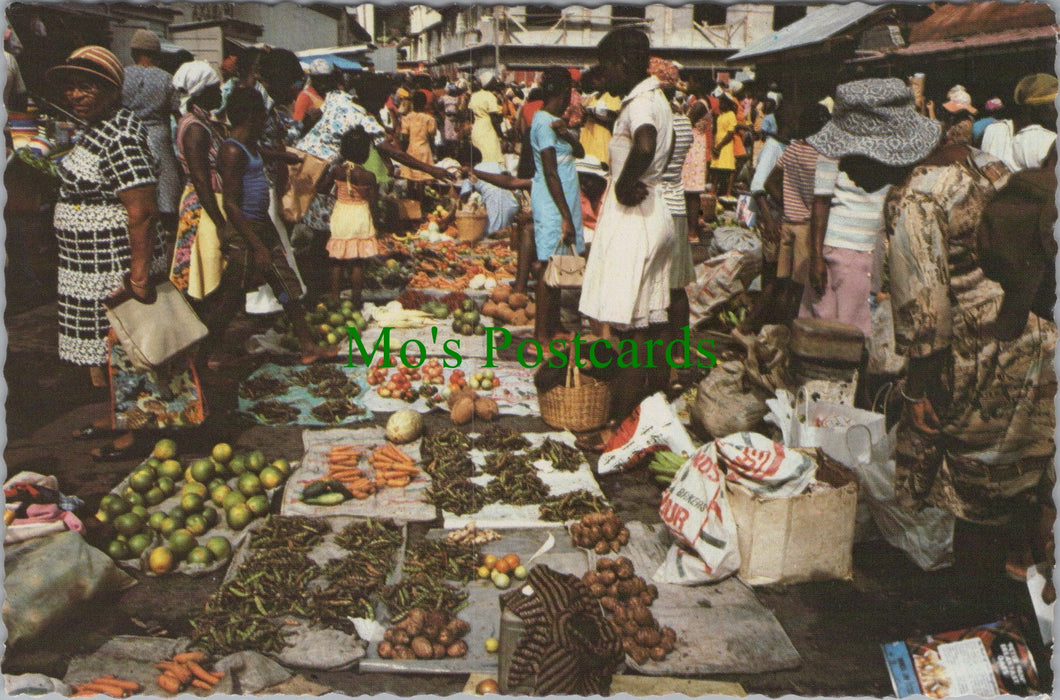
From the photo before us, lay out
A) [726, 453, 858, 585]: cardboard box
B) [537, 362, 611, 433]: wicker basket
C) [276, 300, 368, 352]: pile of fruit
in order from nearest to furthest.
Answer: [726, 453, 858, 585]: cardboard box
[537, 362, 611, 433]: wicker basket
[276, 300, 368, 352]: pile of fruit

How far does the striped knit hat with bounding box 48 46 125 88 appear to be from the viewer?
3535 mm

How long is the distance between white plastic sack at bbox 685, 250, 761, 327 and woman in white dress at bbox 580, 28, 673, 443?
6.88 feet

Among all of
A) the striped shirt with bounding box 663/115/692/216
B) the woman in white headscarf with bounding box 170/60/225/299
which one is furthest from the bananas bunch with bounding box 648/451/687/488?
the woman in white headscarf with bounding box 170/60/225/299

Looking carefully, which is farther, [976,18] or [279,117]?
[279,117]

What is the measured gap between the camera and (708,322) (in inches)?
277

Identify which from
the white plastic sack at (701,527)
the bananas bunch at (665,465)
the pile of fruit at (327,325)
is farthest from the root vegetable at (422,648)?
the pile of fruit at (327,325)

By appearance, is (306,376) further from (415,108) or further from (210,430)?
(415,108)

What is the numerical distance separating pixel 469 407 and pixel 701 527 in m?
2.03

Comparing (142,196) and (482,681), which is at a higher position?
(142,196)

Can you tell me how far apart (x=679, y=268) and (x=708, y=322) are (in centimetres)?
201

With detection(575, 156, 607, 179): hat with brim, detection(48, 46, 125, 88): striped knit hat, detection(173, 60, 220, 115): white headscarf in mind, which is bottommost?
detection(575, 156, 607, 179): hat with brim

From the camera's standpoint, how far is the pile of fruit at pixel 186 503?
3605mm

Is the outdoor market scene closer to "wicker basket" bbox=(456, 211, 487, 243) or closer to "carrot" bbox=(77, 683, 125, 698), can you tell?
"carrot" bbox=(77, 683, 125, 698)

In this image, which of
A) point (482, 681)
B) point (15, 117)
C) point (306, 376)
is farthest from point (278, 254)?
point (482, 681)
